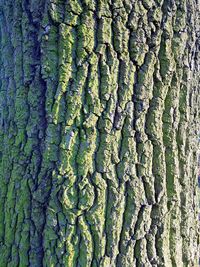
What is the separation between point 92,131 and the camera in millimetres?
1733

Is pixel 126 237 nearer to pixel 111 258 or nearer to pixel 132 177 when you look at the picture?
pixel 111 258

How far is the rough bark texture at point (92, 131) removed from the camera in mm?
1734

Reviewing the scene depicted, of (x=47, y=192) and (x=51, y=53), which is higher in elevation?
(x=51, y=53)

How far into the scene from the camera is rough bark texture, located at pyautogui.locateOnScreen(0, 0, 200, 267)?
1734 millimetres

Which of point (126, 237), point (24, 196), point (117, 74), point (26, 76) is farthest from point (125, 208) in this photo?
point (26, 76)

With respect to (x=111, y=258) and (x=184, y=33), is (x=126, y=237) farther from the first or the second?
(x=184, y=33)

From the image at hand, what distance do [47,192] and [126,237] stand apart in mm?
395

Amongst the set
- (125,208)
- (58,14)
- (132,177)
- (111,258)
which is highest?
(58,14)

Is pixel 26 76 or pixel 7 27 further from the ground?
pixel 7 27

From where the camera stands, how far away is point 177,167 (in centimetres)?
189

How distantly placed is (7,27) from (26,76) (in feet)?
0.91

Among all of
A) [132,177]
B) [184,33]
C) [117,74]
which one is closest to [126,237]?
[132,177]

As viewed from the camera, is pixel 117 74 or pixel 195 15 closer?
pixel 117 74

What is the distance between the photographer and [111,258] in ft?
5.75
